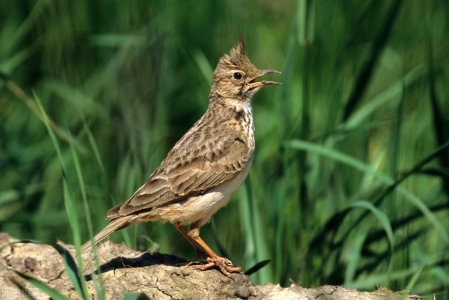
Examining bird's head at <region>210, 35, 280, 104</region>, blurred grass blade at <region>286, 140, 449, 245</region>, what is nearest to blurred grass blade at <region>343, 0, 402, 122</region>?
blurred grass blade at <region>286, 140, 449, 245</region>

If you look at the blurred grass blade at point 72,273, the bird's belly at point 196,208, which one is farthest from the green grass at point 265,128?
the blurred grass blade at point 72,273

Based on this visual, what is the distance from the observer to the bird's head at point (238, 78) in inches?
236

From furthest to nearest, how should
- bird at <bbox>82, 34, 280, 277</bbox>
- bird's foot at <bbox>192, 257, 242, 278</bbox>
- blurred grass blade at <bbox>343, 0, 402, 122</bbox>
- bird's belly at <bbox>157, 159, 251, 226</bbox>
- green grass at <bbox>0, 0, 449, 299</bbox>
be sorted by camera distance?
blurred grass blade at <bbox>343, 0, 402, 122</bbox>
green grass at <bbox>0, 0, 449, 299</bbox>
bird's belly at <bbox>157, 159, 251, 226</bbox>
bird at <bbox>82, 34, 280, 277</bbox>
bird's foot at <bbox>192, 257, 242, 278</bbox>

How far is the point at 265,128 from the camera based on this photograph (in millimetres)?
7766

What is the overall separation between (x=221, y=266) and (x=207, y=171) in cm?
76

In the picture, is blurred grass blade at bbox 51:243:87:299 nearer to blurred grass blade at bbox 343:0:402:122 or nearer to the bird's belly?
the bird's belly

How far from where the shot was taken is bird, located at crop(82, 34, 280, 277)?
5039mm

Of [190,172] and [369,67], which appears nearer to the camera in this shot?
[190,172]

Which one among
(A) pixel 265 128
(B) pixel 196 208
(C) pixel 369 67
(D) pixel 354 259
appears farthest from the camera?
(A) pixel 265 128

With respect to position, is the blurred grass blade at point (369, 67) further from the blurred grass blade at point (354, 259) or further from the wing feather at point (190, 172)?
the wing feather at point (190, 172)

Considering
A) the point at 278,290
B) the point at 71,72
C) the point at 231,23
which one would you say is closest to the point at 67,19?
the point at 71,72

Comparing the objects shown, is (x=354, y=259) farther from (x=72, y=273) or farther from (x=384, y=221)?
(x=72, y=273)

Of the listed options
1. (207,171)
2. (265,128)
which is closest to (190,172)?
(207,171)

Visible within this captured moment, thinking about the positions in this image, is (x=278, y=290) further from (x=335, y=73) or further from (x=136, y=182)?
(x=335, y=73)
